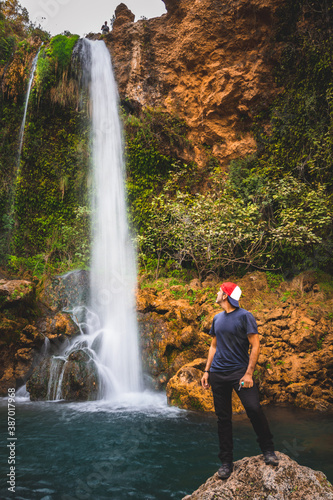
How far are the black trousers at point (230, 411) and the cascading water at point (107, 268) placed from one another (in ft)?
16.6

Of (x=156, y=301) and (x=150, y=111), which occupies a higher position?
(x=150, y=111)

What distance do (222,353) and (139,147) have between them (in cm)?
1245

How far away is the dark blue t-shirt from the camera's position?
8.70ft

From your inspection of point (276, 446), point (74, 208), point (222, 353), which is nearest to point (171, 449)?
point (276, 446)

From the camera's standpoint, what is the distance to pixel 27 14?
651 inches

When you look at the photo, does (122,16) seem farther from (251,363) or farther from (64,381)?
(251,363)

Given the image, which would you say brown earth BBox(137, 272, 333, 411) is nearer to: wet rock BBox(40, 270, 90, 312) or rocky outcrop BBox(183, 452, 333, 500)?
wet rock BBox(40, 270, 90, 312)

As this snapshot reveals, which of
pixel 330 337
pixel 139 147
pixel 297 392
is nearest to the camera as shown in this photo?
pixel 297 392

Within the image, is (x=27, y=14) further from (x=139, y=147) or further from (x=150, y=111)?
(x=139, y=147)

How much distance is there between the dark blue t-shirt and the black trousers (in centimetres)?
8

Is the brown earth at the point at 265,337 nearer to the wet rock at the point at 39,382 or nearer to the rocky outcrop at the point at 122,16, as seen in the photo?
the wet rock at the point at 39,382

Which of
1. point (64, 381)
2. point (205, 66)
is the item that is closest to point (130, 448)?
point (64, 381)

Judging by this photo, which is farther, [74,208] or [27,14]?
A: [27,14]

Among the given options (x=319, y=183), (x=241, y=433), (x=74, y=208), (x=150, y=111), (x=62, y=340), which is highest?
(x=150, y=111)
